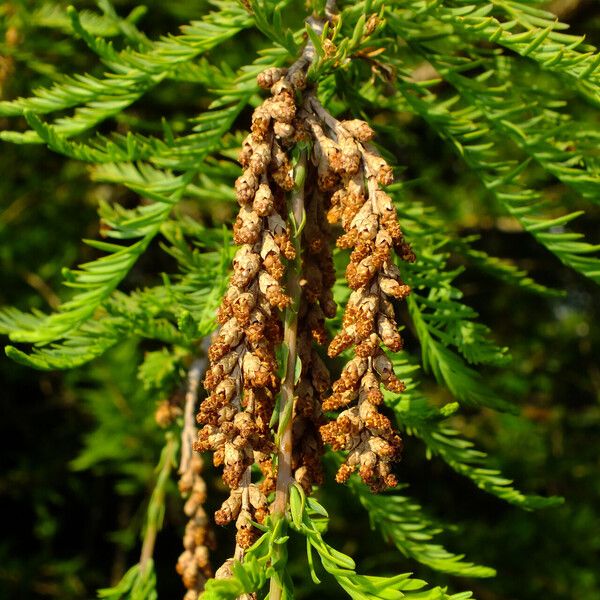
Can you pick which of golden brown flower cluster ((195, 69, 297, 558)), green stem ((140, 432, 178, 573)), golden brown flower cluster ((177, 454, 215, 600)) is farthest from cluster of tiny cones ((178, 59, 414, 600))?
green stem ((140, 432, 178, 573))

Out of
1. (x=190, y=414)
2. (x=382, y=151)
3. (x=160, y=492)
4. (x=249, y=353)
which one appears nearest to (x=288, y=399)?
(x=249, y=353)

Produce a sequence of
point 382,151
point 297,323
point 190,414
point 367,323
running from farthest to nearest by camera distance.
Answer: point 190,414, point 382,151, point 297,323, point 367,323

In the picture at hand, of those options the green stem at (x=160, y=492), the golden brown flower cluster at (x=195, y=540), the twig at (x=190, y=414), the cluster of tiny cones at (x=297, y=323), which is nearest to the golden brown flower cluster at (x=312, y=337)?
the cluster of tiny cones at (x=297, y=323)

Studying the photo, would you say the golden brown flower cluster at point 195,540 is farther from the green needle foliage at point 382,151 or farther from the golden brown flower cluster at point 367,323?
the golden brown flower cluster at point 367,323

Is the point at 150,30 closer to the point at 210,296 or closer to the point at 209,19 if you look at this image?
the point at 209,19

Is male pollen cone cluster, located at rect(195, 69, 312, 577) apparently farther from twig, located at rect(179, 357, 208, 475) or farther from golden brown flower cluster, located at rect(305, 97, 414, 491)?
twig, located at rect(179, 357, 208, 475)

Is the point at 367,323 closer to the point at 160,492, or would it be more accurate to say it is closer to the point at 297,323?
the point at 297,323
